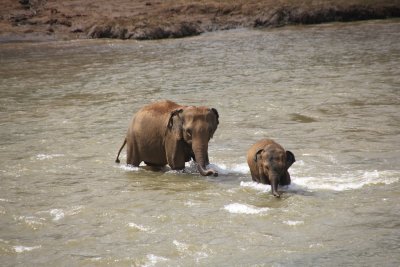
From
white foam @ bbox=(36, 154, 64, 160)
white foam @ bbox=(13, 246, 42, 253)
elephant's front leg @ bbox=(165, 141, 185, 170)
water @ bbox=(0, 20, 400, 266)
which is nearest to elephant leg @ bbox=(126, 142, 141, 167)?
water @ bbox=(0, 20, 400, 266)

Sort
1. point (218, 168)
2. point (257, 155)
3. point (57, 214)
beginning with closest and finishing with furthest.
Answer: point (57, 214), point (257, 155), point (218, 168)

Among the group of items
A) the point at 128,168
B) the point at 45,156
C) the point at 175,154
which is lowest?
the point at 45,156

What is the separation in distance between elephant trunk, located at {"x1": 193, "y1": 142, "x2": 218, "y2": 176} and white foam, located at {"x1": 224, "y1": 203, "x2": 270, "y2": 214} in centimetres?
125

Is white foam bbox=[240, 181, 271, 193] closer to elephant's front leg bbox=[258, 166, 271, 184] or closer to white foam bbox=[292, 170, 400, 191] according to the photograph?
elephant's front leg bbox=[258, 166, 271, 184]

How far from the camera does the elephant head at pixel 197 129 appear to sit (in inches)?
428

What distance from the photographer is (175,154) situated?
11.3 meters

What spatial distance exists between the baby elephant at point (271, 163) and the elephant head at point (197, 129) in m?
0.75

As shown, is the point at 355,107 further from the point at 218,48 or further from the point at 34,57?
the point at 34,57

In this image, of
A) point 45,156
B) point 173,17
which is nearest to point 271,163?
point 45,156

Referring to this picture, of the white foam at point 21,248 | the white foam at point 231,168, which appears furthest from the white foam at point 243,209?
the white foam at point 21,248

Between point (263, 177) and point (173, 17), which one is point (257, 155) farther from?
point (173, 17)

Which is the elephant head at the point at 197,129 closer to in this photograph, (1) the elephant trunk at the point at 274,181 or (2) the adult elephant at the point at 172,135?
(2) the adult elephant at the point at 172,135

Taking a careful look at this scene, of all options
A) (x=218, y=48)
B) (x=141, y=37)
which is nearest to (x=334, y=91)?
(x=218, y=48)

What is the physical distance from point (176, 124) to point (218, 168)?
106 centimetres
